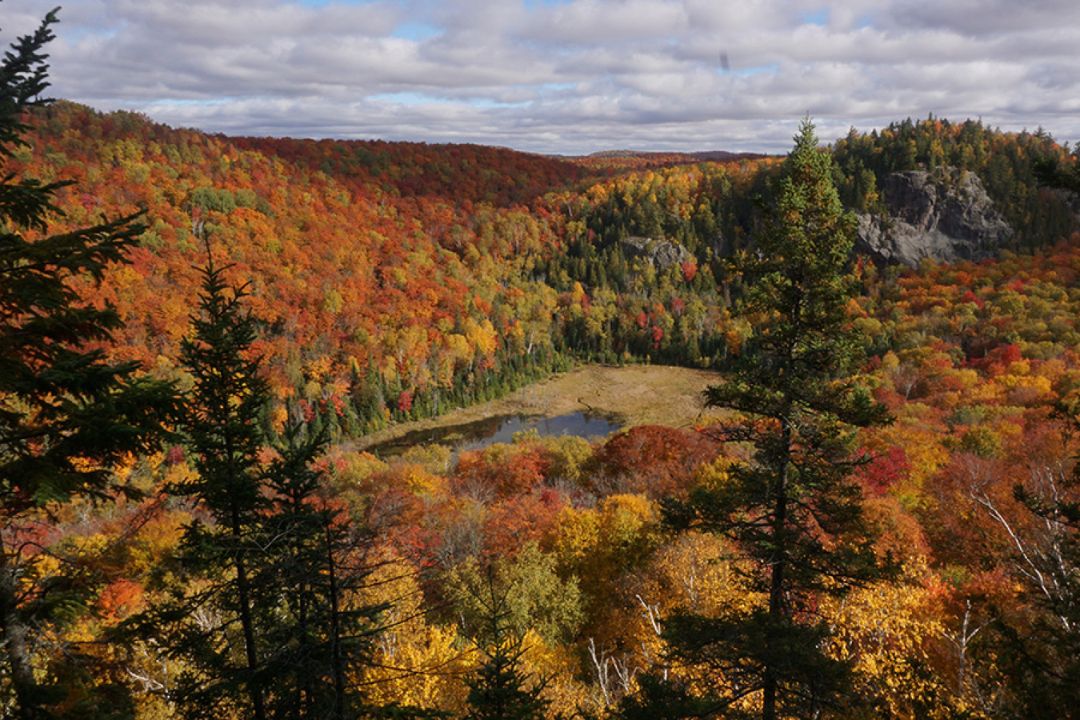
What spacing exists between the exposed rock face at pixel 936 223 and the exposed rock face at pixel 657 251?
1835 inches

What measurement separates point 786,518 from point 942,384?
278ft

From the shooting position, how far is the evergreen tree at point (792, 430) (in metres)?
10.7

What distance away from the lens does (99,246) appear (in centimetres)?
599

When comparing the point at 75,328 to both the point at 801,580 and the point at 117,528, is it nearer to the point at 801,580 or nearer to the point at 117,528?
the point at 801,580

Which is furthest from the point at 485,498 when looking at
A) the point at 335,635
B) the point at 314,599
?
the point at 335,635

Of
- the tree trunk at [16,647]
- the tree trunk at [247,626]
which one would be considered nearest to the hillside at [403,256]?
the tree trunk at [247,626]

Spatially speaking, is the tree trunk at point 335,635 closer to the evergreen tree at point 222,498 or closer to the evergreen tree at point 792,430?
the evergreen tree at point 222,498

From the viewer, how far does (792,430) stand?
11.1 meters

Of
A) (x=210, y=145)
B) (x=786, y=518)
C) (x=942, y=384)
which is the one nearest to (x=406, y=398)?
(x=942, y=384)

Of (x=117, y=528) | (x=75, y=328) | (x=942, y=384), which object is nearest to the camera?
(x=75, y=328)

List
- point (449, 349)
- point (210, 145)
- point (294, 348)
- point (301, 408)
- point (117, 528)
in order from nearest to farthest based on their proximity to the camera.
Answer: point (117, 528), point (301, 408), point (294, 348), point (449, 349), point (210, 145)

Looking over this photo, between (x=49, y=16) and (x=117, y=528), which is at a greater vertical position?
(x=49, y=16)

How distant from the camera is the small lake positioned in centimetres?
8669

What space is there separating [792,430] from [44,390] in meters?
10.7
